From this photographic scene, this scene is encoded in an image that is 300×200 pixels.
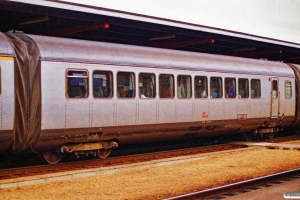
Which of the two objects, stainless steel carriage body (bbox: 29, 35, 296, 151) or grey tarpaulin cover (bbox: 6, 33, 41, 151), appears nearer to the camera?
grey tarpaulin cover (bbox: 6, 33, 41, 151)

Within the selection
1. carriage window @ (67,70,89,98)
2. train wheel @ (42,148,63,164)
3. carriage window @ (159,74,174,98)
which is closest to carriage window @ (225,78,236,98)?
carriage window @ (159,74,174,98)

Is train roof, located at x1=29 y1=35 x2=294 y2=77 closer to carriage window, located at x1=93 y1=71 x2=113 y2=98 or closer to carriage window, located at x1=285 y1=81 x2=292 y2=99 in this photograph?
carriage window, located at x1=93 y1=71 x2=113 y2=98

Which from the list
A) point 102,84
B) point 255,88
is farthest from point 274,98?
point 102,84

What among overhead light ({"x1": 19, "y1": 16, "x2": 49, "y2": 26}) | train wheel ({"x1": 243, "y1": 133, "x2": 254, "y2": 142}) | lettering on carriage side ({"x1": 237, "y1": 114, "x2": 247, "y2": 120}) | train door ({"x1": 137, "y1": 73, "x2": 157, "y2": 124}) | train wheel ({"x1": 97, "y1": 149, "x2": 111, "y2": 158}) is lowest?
train wheel ({"x1": 97, "y1": 149, "x2": 111, "y2": 158})

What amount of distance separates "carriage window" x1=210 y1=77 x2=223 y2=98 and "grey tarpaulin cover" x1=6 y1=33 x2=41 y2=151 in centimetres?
635

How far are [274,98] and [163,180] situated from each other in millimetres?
9550

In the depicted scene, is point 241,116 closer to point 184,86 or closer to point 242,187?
point 184,86

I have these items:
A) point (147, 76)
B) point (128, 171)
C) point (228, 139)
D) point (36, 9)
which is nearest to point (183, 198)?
point (128, 171)

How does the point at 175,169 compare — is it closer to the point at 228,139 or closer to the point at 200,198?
the point at 200,198

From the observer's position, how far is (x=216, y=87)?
15508 millimetres

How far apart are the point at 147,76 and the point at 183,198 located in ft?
18.7

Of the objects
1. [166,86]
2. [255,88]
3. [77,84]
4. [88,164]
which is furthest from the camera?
[255,88]

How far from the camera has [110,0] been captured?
42.8 ft

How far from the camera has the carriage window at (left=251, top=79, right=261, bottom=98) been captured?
17219 millimetres
